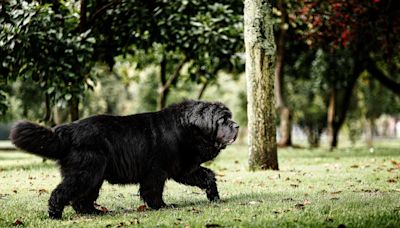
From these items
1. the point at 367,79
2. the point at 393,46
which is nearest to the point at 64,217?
the point at 393,46

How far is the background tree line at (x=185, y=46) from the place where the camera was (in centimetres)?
1199

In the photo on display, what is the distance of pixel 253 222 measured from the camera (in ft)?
18.2

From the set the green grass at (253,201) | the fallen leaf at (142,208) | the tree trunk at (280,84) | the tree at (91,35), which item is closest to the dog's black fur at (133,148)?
the fallen leaf at (142,208)

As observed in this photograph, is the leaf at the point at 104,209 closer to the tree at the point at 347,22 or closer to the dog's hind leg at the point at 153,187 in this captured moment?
the dog's hind leg at the point at 153,187

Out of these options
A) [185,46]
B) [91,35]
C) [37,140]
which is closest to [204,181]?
[37,140]

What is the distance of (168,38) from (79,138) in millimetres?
8475

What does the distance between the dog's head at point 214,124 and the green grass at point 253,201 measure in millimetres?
823

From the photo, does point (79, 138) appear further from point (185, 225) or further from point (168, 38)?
point (168, 38)

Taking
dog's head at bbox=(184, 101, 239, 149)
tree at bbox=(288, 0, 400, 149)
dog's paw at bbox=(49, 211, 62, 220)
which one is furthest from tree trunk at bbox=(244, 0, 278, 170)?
tree at bbox=(288, 0, 400, 149)

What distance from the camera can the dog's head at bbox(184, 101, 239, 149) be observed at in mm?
6957

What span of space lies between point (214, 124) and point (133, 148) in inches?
41.7

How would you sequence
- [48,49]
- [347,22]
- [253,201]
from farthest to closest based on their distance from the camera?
[347,22], [48,49], [253,201]

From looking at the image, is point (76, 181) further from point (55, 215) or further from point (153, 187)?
point (153, 187)

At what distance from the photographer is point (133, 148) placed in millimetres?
6770
